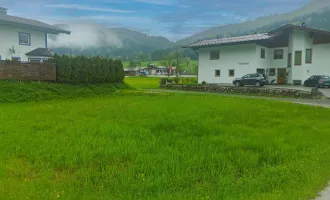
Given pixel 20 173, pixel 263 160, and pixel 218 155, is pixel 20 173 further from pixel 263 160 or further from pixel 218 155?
pixel 263 160

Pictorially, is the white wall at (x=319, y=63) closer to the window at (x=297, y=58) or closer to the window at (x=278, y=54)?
the window at (x=297, y=58)

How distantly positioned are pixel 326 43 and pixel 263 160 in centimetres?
3673

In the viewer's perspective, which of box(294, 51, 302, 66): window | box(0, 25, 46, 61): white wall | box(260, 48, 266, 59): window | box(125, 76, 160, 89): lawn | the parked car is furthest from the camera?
box(260, 48, 266, 59): window

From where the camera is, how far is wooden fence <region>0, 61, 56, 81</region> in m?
18.1

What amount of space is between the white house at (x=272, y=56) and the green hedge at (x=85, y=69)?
1970 cm

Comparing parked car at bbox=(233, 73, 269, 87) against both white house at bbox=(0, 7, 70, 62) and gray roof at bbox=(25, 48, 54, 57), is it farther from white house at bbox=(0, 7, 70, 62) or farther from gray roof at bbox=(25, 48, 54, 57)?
white house at bbox=(0, 7, 70, 62)

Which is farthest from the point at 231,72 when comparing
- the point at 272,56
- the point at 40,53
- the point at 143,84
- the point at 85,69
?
the point at 40,53

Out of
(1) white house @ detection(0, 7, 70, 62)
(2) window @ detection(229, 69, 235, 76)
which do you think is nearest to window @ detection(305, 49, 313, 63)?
(2) window @ detection(229, 69, 235, 76)

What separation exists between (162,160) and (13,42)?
30.5 metres

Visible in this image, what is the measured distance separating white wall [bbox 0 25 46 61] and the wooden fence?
12.6 m

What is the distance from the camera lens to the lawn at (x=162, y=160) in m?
4.39

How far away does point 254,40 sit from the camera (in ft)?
116

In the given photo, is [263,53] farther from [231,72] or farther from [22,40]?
[22,40]

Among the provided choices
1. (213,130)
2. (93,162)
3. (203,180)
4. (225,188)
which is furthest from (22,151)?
(213,130)
